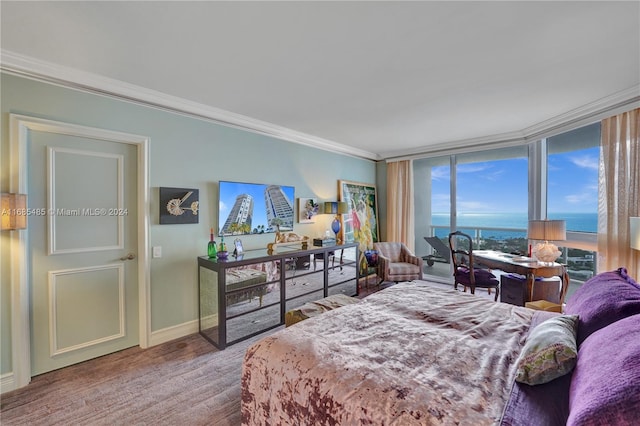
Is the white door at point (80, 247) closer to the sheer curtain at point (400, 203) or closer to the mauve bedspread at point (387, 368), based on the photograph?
the mauve bedspread at point (387, 368)

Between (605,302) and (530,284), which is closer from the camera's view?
(605,302)

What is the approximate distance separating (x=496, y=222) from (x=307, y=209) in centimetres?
334

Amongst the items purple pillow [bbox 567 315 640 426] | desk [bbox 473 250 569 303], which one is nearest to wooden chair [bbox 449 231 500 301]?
desk [bbox 473 250 569 303]

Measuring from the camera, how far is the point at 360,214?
218 inches

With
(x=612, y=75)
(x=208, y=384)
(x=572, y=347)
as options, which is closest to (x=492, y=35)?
(x=612, y=75)

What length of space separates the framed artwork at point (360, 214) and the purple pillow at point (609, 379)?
157 inches

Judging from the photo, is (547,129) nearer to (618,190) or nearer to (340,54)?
(618,190)

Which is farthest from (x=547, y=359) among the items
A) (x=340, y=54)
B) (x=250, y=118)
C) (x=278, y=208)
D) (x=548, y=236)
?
(x=250, y=118)

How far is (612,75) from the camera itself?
97.6 inches

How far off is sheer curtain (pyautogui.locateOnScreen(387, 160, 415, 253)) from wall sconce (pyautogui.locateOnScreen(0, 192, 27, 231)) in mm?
5253

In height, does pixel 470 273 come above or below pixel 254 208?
below

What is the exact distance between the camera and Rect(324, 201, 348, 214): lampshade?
15.4ft

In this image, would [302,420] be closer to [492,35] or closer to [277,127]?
[492,35]

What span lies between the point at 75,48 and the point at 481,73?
324 cm
